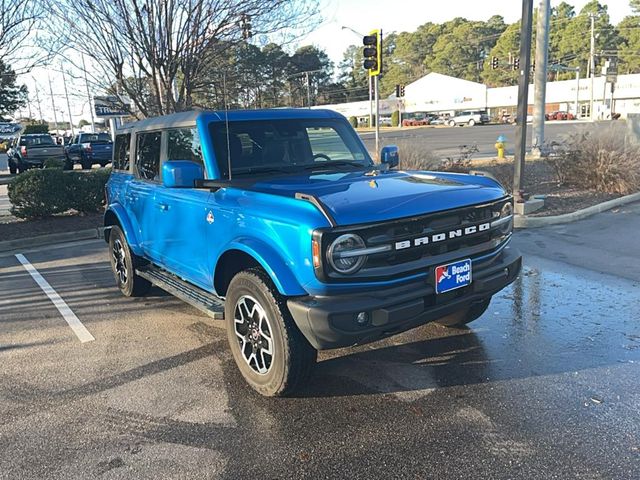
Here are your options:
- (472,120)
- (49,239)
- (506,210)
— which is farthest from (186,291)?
(472,120)

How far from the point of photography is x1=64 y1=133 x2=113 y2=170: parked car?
25.5 metres

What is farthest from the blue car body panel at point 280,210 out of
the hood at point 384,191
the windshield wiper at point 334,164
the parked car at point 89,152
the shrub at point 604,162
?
the parked car at point 89,152

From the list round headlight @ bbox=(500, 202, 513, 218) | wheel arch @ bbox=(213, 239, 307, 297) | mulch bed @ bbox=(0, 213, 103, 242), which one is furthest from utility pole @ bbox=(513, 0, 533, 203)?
mulch bed @ bbox=(0, 213, 103, 242)

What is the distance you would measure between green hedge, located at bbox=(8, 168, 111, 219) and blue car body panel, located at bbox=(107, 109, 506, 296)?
6429 mm

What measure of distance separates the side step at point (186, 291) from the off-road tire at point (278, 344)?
19.8 inches

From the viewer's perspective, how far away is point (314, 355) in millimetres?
3613

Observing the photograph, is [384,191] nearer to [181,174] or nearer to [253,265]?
[253,265]

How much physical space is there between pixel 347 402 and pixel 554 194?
9.48 meters

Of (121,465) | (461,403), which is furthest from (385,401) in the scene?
(121,465)

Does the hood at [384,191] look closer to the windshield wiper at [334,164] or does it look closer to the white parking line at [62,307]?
the windshield wiper at [334,164]

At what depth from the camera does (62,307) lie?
6.04 meters

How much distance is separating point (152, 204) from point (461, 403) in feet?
11.4

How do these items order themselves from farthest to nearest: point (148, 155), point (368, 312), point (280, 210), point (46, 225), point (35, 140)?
point (35, 140), point (46, 225), point (148, 155), point (280, 210), point (368, 312)

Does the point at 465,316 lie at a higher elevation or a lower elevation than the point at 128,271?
lower
